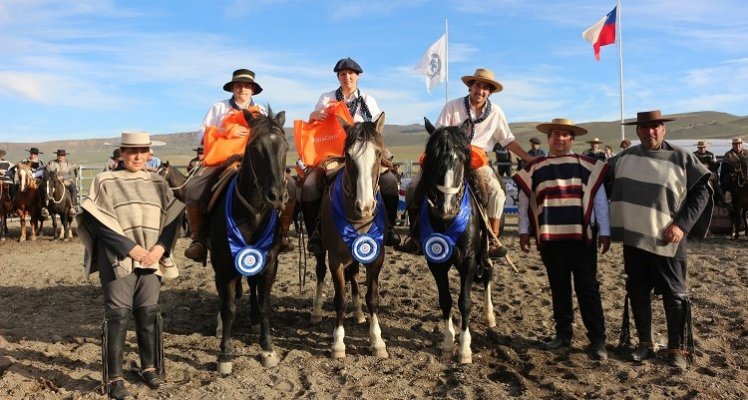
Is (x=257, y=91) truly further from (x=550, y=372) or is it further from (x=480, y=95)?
(x=550, y=372)

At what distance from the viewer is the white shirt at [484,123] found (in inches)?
243

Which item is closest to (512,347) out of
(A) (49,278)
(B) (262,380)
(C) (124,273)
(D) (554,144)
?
(D) (554,144)

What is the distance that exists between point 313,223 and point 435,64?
12.3 meters

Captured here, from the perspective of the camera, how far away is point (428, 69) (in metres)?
17.7

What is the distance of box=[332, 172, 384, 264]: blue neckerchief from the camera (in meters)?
5.32

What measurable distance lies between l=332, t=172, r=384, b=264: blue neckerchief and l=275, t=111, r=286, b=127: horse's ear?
2.58 ft

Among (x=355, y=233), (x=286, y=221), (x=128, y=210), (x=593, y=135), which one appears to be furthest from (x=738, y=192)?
(x=593, y=135)

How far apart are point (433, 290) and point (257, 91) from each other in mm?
3584

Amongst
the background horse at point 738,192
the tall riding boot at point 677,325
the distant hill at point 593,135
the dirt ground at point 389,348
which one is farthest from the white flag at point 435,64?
the distant hill at point 593,135

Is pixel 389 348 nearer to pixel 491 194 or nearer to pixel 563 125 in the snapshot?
pixel 491 194

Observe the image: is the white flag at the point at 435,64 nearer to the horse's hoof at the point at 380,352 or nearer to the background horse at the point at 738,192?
the background horse at the point at 738,192

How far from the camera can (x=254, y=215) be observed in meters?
5.20

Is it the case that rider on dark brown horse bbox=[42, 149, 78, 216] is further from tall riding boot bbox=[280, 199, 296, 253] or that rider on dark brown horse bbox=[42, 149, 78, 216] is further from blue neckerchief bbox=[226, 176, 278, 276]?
blue neckerchief bbox=[226, 176, 278, 276]

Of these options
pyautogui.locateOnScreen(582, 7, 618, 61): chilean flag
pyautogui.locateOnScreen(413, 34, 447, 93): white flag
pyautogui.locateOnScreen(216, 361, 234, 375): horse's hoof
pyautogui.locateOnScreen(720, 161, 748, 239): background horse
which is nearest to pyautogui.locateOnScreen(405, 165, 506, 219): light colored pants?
pyautogui.locateOnScreen(216, 361, 234, 375): horse's hoof
